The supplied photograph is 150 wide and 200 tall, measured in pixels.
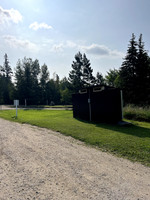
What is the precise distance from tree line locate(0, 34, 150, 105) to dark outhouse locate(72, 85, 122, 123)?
10.0 metres

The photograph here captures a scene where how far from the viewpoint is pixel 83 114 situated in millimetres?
11086

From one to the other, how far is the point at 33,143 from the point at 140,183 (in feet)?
12.5

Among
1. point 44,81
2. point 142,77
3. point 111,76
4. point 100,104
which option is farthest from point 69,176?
point 44,81

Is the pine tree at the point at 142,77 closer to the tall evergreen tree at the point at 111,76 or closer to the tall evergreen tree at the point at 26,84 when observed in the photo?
the tall evergreen tree at the point at 111,76

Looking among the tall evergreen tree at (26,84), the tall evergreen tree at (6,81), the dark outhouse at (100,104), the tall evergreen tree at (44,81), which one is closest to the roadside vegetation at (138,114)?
the dark outhouse at (100,104)

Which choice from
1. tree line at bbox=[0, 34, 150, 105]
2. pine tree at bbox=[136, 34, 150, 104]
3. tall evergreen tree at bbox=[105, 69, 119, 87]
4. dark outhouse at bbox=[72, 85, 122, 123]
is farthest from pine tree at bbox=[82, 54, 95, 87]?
dark outhouse at bbox=[72, 85, 122, 123]

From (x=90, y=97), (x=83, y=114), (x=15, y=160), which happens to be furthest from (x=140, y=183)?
(x=83, y=114)

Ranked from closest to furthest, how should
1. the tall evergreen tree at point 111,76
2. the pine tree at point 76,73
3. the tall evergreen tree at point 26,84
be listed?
the pine tree at point 76,73, the tall evergreen tree at point 111,76, the tall evergreen tree at point 26,84

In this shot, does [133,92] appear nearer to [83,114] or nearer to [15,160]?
[83,114]

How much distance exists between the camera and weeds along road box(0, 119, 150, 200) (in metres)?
2.25

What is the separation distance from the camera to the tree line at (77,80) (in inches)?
811

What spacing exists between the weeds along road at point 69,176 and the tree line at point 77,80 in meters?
15.9

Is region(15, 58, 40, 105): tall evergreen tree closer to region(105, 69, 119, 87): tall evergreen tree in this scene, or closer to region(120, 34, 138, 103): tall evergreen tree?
region(105, 69, 119, 87): tall evergreen tree

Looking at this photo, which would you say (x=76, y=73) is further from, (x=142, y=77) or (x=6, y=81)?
(x=6, y=81)
